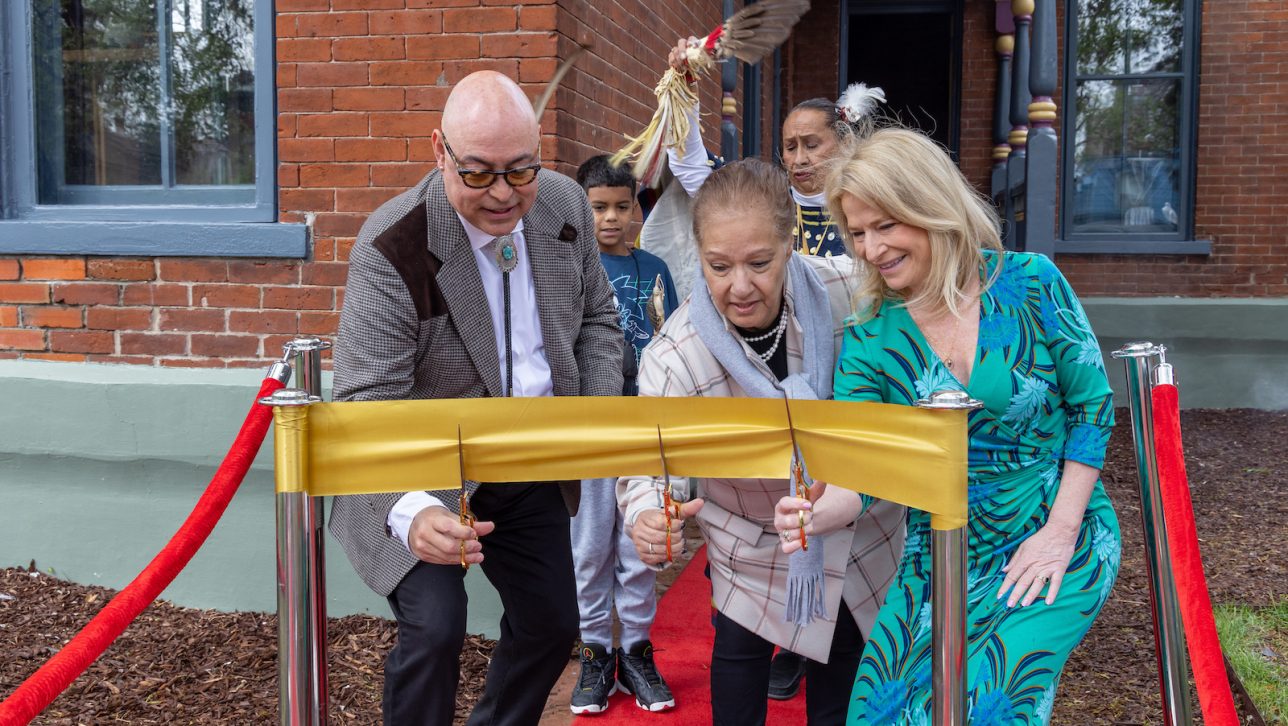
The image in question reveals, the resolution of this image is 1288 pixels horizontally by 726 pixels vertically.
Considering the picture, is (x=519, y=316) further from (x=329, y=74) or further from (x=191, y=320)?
(x=191, y=320)

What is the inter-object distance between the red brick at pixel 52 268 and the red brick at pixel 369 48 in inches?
60.5

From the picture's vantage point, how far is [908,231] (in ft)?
8.13

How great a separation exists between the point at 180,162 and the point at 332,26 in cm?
108

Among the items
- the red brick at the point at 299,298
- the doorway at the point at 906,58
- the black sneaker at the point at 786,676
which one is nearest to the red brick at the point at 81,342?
the red brick at the point at 299,298

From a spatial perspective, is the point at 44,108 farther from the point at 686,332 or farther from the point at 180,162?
the point at 686,332

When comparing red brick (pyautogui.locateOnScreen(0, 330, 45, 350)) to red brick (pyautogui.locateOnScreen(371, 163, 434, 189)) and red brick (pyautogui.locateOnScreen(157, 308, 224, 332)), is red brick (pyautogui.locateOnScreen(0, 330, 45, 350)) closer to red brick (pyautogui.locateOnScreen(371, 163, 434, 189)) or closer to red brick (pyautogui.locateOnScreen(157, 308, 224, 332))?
red brick (pyautogui.locateOnScreen(157, 308, 224, 332))

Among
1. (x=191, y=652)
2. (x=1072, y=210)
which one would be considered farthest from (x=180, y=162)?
(x=1072, y=210)

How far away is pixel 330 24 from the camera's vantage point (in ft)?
14.8

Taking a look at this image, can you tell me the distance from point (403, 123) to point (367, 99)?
0.19 m

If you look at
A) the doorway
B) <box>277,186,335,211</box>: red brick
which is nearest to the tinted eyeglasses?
<box>277,186,335,211</box>: red brick

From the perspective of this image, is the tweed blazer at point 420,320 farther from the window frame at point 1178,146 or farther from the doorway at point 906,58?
the doorway at point 906,58

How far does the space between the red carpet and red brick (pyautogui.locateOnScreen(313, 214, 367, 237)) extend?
207 centimetres

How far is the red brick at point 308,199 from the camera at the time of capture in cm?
462

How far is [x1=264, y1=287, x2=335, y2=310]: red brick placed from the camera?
4.66 metres
